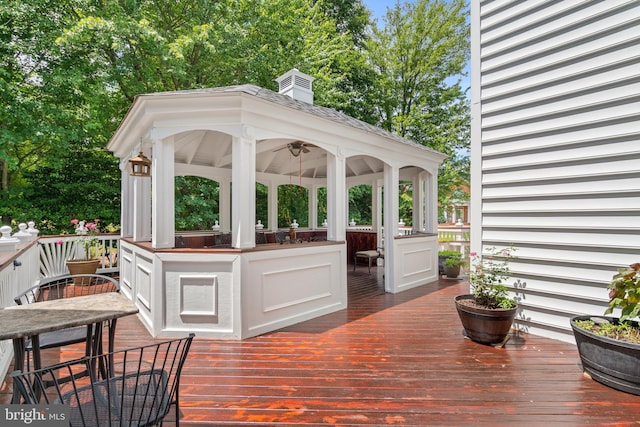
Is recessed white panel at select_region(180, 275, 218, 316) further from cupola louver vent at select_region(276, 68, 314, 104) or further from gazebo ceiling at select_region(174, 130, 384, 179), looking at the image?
cupola louver vent at select_region(276, 68, 314, 104)

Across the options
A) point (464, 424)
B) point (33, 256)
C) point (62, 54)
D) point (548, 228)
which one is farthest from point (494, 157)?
point (62, 54)

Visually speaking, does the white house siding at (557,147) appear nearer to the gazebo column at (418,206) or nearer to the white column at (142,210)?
the gazebo column at (418,206)

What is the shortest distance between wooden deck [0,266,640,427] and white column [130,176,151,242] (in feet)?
4.57

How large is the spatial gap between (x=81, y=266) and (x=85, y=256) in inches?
25.4

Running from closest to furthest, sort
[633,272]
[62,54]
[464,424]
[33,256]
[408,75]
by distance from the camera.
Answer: [464,424]
[633,272]
[33,256]
[62,54]
[408,75]

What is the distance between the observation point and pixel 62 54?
8523mm

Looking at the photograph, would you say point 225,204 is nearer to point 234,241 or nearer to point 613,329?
point 234,241

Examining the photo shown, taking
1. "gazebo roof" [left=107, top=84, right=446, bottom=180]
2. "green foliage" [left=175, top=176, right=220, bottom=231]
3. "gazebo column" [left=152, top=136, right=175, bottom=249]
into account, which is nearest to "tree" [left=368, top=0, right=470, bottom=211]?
"gazebo roof" [left=107, top=84, right=446, bottom=180]

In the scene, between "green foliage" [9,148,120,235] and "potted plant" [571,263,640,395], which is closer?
"potted plant" [571,263,640,395]

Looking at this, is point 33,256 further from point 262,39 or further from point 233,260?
point 262,39

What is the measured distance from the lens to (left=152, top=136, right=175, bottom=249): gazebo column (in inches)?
153

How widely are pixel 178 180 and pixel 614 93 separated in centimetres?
1043

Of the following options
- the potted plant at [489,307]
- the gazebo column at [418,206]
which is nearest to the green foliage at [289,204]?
the gazebo column at [418,206]

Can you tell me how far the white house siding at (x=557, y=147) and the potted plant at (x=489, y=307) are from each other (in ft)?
1.10
